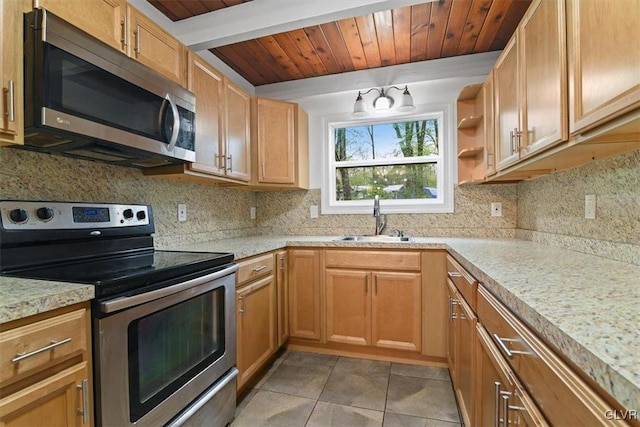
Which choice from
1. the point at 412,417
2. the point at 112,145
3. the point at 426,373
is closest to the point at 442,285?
the point at 426,373

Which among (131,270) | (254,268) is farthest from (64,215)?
(254,268)

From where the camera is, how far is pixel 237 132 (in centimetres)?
231

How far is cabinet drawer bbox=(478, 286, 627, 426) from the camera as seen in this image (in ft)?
1.66

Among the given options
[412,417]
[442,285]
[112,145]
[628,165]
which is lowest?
[412,417]

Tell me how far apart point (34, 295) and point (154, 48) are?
1345mm

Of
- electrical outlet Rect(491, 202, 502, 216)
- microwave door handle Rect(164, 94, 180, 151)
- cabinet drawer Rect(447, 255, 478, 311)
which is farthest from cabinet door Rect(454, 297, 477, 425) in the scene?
microwave door handle Rect(164, 94, 180, 151)

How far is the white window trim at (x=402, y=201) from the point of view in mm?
2684

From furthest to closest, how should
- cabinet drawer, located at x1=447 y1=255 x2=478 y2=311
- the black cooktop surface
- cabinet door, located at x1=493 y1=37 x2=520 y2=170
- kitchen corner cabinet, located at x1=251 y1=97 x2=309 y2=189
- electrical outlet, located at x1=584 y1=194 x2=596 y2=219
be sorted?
kitchen corner cabinet, located at x1=251 y1=97 x2=309 y2=189 < cabinet door, located at x1=493 y1=37 x2=520 y2=170 < electrical outlet, located at x1=584 y1=194 x2=596 y2=219 < cabinet drawer, located at x1=447 y1=255 x2=478 y2=311 < the black cooktop surface

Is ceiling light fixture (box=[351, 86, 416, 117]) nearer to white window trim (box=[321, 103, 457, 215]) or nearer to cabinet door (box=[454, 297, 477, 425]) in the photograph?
white window trim (box=[321, 103, 457, 215])

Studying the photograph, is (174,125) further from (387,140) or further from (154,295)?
(387,140)

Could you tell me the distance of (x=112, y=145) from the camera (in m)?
1.29

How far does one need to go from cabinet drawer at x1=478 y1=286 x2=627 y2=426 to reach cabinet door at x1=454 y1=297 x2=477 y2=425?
349 millimetres

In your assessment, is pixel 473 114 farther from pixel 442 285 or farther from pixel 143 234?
pixel 143 234

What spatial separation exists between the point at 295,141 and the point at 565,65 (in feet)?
6.59
